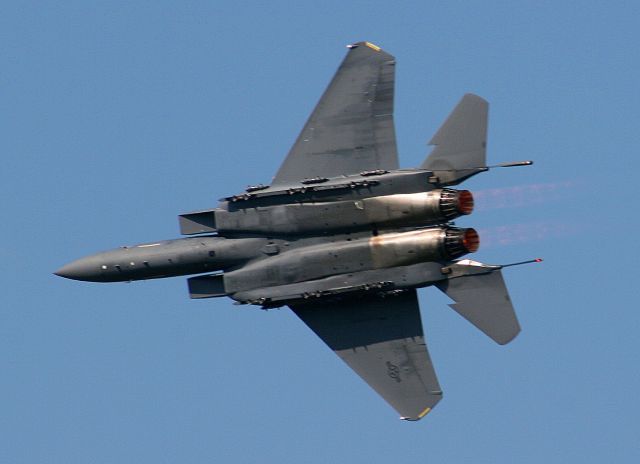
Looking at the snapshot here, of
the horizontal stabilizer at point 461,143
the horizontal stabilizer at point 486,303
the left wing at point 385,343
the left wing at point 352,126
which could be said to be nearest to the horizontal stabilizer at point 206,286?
the left wing at point 385,343

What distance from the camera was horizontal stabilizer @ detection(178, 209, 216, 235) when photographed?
50125 mm

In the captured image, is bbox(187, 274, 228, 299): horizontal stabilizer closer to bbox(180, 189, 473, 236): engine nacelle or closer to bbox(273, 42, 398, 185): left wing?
bbox(180, 189, 473, 236): engine nacelle

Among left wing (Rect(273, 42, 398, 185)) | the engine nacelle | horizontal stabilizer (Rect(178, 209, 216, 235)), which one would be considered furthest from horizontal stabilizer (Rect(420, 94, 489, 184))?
horizontal stabilizer (Rect(178, 209, 216, 235))

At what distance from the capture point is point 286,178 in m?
49.9

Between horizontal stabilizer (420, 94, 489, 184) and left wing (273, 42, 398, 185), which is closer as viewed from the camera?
horizontal stabilizer (420, 94, 489, 184)

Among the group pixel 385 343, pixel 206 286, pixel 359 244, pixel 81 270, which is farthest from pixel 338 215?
pixel 81 270

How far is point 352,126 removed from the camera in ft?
164

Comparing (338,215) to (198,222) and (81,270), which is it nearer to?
(198,222)

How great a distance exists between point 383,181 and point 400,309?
371cm

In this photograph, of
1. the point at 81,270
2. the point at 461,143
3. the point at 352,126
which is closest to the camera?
the point at 461,143

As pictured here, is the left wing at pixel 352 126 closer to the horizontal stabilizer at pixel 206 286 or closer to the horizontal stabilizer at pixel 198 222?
the horizontal stabilizer at pixel 198 222

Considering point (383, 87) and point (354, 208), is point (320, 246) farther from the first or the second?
point (383, 87)

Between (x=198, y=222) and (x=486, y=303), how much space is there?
8.14 m

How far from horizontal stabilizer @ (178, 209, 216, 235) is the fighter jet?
0.09 ft
